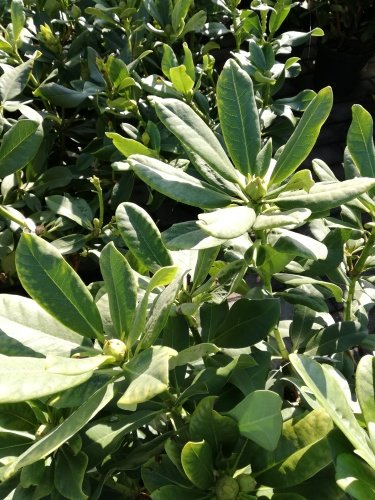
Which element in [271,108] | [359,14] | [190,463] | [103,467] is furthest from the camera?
[359,14]

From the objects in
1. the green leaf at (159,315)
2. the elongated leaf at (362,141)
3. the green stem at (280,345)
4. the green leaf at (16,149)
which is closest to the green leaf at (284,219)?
the green leaf at (159,315)

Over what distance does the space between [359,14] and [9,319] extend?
2757 mm

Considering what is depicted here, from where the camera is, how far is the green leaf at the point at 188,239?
0.59 meters

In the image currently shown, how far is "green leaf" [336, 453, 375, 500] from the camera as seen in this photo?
1.58 ft

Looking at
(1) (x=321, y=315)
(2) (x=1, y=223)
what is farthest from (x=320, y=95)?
(2) (x=1, y=223)

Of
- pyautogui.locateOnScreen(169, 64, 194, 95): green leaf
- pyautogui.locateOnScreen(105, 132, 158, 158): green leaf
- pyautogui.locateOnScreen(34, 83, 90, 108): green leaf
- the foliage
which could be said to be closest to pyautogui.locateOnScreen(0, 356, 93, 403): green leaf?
the foliage

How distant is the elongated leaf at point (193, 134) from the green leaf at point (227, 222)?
0.08 metres

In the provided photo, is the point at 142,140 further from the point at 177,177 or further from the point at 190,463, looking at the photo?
the point at 190,463

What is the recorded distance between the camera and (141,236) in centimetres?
76

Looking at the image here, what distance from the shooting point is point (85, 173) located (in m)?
1.56

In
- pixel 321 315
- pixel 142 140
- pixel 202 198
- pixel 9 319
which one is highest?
pixel 202 198

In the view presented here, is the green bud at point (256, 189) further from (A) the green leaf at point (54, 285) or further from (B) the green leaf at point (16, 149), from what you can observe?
(B) the green leaf at point (16, 149)

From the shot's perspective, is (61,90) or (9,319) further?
(61,90)

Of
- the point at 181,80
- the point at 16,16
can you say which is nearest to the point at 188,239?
the point at 181,80
